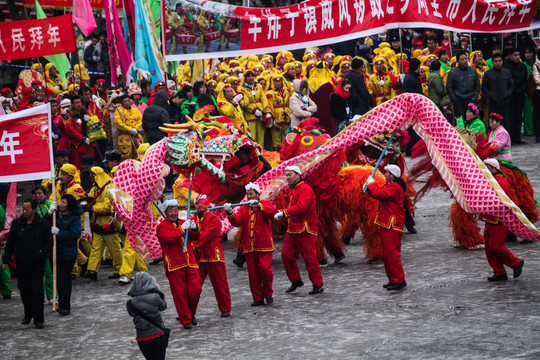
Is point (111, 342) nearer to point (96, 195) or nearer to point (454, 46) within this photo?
point (96, 195)

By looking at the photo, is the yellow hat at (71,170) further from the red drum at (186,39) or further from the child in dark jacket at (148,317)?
the child in dark jacket at (148,317)

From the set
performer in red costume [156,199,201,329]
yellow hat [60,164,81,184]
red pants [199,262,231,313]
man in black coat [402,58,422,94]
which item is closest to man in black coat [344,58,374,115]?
man in black coat [402,58,422,94]

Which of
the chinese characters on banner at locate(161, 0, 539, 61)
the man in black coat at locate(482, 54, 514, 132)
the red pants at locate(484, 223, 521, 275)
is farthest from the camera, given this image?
the man in black coat at locate(482, 54, 514, 132)

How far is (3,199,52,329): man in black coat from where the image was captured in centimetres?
1024

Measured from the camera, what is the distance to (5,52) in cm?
1423

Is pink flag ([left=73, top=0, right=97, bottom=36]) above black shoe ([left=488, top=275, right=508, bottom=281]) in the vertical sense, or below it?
above

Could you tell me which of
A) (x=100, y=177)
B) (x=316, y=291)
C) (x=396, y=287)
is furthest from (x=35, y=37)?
(x=396, y=287)

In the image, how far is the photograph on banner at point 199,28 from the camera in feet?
39.4

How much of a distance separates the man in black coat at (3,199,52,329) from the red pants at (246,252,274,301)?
7.57 ft

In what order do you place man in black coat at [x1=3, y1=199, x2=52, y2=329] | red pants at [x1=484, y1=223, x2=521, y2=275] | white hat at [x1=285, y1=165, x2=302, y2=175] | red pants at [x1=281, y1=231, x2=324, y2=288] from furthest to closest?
white hat at [x1=285, y1=165, x2=302, y2=175]
red pants at [x1=281, y1=231, x2=324, y2=288]
man in black coat at [x1=3, y1=199, x2=52, y2=329]
red pants at [x1=484, y1=223, x2=521, y2=275]

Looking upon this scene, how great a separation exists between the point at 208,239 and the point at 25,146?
2.47 metres

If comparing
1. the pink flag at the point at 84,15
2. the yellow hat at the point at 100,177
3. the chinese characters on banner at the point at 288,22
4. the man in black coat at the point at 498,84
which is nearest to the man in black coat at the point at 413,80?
the man in black coat at the point at 498,84

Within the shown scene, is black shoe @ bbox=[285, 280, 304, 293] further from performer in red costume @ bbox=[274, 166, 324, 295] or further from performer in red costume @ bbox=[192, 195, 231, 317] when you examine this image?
performer in red costume @ bbox=[192, 195, 231, 317]

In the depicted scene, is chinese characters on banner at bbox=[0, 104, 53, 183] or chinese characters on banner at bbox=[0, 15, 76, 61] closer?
chinese characters on banner at bbox=[0, 104, 53, 183]
